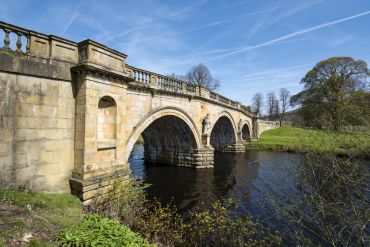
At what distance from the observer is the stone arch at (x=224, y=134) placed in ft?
93.5

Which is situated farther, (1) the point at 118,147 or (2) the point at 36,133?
(1) the point at 118,147

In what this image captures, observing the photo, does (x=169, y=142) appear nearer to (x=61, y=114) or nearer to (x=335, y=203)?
(x=61, y=114)

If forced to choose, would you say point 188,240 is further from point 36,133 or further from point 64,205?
point 36,133

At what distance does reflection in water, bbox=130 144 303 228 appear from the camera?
10.7m

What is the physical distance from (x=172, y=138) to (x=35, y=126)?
12683 mm

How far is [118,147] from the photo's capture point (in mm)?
9117

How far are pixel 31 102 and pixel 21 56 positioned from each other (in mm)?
1348

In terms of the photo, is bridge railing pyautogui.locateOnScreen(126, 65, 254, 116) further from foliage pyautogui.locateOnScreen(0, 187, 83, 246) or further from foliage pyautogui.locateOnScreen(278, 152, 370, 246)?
foliage pyautogui.locateOnScreen(278, 152, 370, 246)

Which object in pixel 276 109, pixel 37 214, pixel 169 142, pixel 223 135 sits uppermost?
pixel 276 109

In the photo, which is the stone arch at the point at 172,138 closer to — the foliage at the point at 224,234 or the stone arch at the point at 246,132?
the foliage at the point at 224,234

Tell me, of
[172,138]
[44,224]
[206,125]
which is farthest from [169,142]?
[44,224]

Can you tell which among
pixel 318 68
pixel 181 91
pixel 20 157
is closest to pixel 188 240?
pixel 20 157

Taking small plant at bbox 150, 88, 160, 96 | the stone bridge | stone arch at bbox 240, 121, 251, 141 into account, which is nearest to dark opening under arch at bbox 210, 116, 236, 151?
stone arch at bbox 240, 121, 251, 141

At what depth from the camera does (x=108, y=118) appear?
9.12 metres
